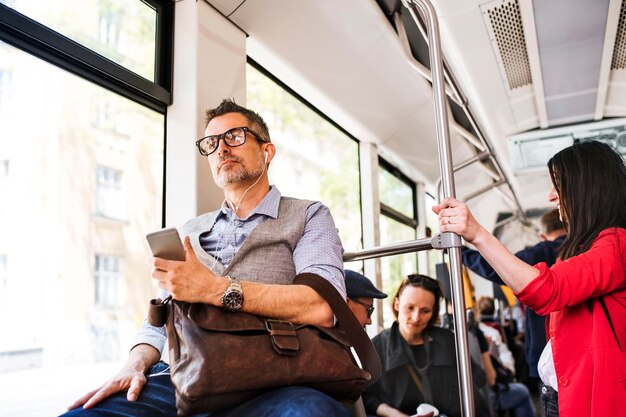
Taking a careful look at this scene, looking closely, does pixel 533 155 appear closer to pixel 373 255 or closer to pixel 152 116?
pixel 373 255

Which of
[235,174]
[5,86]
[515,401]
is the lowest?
[515,401]

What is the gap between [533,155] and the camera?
167 inches

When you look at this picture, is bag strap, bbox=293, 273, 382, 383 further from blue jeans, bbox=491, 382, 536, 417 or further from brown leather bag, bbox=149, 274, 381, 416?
blue jeans, bbox=491, 382, 536, 417

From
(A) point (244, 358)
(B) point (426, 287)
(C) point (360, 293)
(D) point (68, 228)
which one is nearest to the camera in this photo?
(A) point (244, 358)

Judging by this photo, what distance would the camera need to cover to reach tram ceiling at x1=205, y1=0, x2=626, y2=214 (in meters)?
2.59

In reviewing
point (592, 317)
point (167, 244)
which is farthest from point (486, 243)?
point (167, 244)

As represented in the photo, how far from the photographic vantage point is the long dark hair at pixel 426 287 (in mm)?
A: 2734

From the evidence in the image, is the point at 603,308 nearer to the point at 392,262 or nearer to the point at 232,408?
the point at 232,408

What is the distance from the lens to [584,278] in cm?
142

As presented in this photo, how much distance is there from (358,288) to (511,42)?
1.67m

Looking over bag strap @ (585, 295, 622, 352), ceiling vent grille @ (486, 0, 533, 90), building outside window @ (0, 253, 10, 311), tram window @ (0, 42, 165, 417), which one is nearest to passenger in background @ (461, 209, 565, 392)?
ceiling vent grille @ (486, 0, 533, 90)

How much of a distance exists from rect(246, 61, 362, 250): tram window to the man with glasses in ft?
4.04

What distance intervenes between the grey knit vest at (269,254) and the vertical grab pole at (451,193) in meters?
0.43

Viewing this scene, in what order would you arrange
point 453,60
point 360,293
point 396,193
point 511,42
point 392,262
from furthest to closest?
point 396,193 < point 392,262 < point 453,60 < point 511,42 < point 360,293
